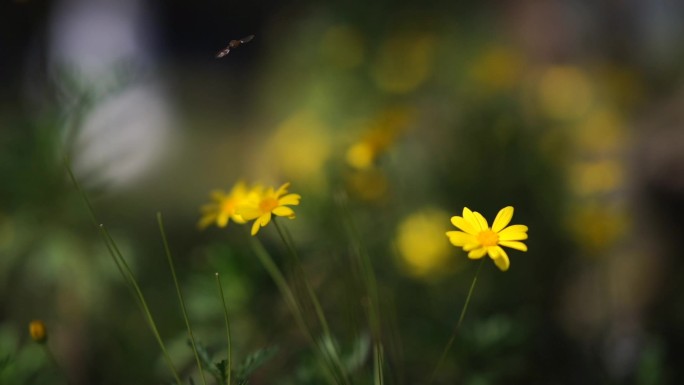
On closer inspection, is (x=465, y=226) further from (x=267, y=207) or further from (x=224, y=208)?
(x=224, y=208)

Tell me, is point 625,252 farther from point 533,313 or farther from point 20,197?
point 20,197

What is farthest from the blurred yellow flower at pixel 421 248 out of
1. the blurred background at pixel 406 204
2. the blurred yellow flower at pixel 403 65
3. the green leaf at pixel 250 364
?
the blurred yellow flower at pixel 403 65

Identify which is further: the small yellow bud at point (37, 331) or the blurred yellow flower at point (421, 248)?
the blurred yellow flower at point (421, 248)

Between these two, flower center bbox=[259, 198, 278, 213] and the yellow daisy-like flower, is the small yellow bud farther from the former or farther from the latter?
the yellow daisy-like flower

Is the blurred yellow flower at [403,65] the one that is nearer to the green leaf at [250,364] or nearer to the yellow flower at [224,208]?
the yellow flower at [224,208]

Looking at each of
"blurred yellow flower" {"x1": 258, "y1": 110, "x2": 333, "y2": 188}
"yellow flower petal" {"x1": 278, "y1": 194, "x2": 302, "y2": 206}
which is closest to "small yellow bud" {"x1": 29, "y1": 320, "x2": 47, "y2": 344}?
"yellow flower petal" {"x1": 278, "y1": 194, "x2": 302, "y2": 206}

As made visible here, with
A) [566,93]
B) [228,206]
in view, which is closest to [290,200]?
[228,206]

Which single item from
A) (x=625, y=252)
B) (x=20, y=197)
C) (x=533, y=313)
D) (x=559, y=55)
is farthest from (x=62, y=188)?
(x=559, y=55)
